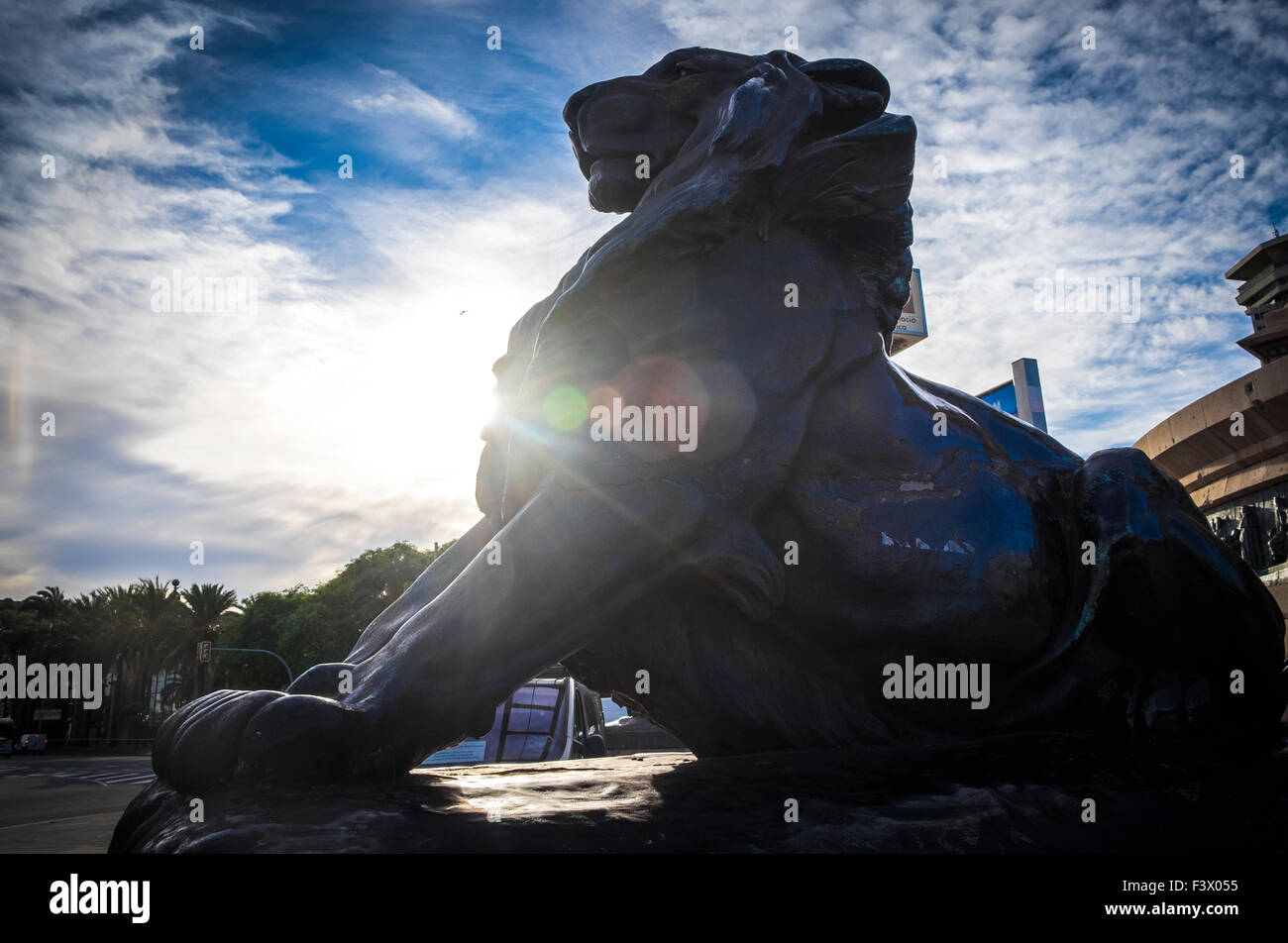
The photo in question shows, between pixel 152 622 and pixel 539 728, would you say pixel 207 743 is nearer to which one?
pixel 539 728

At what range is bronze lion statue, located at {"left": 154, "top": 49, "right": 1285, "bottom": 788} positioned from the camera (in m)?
2.04

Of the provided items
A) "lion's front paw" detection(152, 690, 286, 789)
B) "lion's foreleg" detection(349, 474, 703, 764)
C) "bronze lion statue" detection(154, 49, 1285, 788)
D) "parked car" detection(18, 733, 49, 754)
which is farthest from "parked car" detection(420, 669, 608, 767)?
"parked car" detection(18, 733, 49, 754)

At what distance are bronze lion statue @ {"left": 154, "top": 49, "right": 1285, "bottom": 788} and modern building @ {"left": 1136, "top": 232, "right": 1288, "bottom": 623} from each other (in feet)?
27.2

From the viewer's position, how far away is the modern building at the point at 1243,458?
10.8 m

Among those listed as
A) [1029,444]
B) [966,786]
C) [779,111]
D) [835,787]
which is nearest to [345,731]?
[835,787]

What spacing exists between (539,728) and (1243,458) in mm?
10327

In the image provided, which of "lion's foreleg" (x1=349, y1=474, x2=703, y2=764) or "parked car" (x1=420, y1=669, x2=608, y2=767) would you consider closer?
"lion's foreleg" (x1=349, y1=474, x2=703, y2=764)

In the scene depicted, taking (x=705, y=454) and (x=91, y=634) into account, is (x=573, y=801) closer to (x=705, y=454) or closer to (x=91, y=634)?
(x=705, y=454)

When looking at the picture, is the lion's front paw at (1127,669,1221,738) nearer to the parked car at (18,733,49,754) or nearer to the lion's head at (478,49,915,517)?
the lion's head at (478,49,915,517)

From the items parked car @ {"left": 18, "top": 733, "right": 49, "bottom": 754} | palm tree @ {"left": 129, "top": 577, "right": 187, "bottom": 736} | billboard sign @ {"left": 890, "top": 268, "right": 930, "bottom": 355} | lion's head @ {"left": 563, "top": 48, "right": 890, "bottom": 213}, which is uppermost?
billboard sign @ {"left": 890, "top": 268, "right": 930, "bottom": 355}

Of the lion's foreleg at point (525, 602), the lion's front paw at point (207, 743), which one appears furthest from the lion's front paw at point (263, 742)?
the lion's foreleg at point (525, 602)

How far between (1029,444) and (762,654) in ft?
3.37

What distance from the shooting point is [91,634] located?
50469 millimetres
